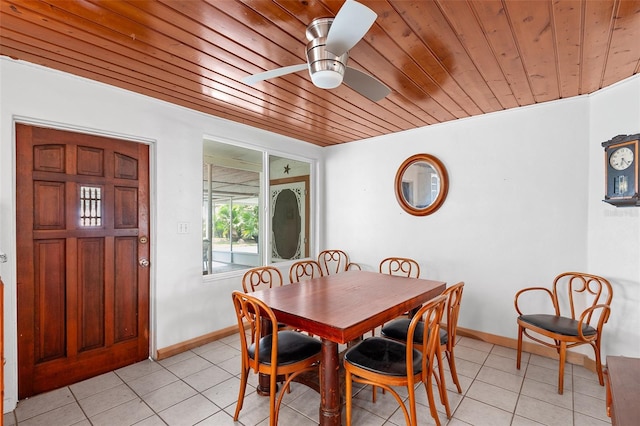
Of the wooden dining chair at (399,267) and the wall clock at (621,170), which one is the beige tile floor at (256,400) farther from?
the wall clock at (621,170)

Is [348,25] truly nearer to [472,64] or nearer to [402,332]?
[472,64]

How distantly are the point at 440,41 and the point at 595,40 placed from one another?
3.03ft

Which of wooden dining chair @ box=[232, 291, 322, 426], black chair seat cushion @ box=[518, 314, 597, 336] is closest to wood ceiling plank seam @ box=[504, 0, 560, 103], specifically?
black chair seat cushion @ box=[518, 314, 597, 336]

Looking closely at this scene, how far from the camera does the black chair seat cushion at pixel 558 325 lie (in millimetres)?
2291

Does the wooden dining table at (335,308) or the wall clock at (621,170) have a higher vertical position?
the wall clock at (621,170)

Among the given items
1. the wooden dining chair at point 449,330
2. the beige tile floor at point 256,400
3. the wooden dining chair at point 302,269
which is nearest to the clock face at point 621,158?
the wooden dining chair at point 449,330

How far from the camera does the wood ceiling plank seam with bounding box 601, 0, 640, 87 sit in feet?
5.13

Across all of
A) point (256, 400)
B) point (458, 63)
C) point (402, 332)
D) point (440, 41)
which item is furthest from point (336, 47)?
point (256, 400)

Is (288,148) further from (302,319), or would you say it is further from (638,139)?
(638,139)

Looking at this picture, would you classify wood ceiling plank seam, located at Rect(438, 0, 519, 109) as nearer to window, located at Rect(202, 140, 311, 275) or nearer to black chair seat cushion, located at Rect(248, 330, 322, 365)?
black chair seat cushion, located at Rect(248, 330, 322, 365)

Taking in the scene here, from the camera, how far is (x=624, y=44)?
6.10 feet

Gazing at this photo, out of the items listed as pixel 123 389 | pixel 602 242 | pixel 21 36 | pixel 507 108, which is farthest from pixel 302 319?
pixel 507 108

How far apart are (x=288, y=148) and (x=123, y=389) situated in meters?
3.08

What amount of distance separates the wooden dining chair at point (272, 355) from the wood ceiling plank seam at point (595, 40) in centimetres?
231
